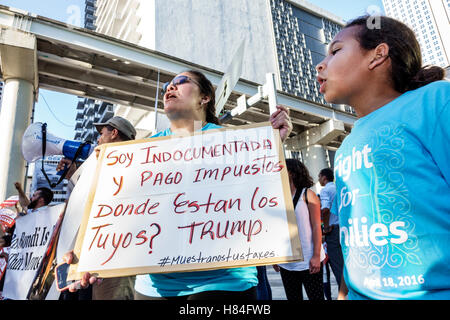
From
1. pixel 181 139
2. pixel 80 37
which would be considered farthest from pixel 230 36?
pixel 181 139

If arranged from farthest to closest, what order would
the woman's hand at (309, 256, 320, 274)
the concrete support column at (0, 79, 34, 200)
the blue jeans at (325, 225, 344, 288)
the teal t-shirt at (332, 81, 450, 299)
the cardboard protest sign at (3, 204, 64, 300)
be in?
the concrete support column at (0, 79, 34, 200) → the blue jeans at (325, 225, 344, 288) → the woman's hand at (309, 256, 320, 274) → the cardboard protest sign at (3, 204, 64, 300) → the teal t-shirt at (332, 81, 450, 299)

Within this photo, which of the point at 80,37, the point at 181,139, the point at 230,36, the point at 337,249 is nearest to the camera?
the point at 181,139

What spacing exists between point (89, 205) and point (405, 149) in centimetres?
134

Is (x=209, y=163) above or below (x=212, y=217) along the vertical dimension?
above

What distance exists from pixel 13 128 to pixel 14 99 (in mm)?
933

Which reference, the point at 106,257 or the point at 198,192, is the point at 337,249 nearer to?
the point at 198,192

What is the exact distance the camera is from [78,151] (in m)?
2.42

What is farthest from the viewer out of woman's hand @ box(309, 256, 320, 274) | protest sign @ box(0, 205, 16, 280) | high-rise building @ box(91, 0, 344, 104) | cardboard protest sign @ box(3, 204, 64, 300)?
high-rise building @ box(91, 0, 344, 104)

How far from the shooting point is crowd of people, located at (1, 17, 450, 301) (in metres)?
0.76

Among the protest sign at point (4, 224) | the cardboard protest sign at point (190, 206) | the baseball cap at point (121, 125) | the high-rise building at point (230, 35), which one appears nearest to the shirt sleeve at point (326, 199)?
the baseball cap at point (121, 125)

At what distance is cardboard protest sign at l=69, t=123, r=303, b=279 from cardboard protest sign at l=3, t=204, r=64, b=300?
1.31 metres

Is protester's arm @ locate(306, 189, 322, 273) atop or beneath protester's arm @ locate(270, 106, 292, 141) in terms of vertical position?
beneath

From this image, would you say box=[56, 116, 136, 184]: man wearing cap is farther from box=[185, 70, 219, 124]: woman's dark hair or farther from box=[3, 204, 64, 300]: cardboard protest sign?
box=[185, 70, 219, 124]: woman's dark hair

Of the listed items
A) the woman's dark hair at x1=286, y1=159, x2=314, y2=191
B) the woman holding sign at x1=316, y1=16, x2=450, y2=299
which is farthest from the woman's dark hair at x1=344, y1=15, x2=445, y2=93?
the woman's dark hair at x1=286, y1=159, x2=314, y2=191
